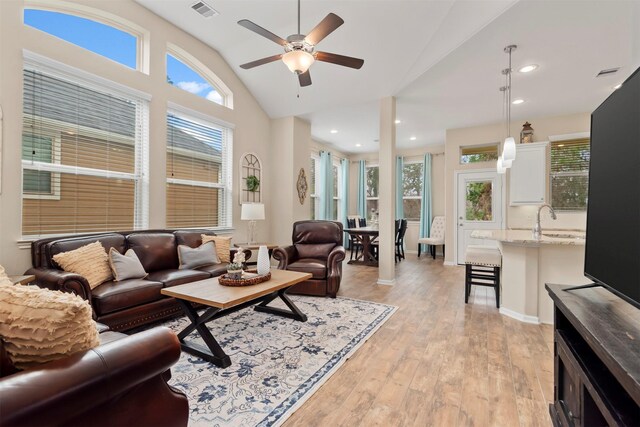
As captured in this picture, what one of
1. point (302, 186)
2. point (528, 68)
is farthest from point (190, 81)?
point (528, 68)

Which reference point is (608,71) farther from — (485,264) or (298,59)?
(298,59)

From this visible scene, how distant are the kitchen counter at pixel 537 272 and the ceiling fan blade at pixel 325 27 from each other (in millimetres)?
2737

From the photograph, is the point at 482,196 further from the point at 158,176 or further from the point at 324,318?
the point at 158,176

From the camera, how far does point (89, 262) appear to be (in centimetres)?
274

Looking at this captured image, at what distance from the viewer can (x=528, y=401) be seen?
181 centimetres

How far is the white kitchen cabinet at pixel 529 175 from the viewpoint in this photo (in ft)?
18.2

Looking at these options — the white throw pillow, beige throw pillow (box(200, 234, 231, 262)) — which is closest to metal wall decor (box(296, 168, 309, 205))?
beige throw pillow (box(200, 234, 231, 262))

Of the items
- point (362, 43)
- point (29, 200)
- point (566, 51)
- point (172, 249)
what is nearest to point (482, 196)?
point (566, 51)

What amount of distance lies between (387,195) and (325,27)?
2900mm

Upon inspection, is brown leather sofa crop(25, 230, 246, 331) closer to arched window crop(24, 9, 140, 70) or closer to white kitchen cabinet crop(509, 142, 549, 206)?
arched window crop(24, 9, 140, 70)

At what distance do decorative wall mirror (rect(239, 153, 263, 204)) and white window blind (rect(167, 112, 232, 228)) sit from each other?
0.91 ft

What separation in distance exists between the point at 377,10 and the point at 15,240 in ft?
14.6

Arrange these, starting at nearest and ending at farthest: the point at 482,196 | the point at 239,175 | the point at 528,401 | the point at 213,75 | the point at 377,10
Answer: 1. the point at 528,401
2. the point at 377,10
3. the point at 213,75
4. the point at 239,175
5. the point at 482,196

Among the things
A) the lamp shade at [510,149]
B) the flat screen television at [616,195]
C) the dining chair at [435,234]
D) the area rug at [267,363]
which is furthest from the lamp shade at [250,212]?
the dining chair at [435,234]
